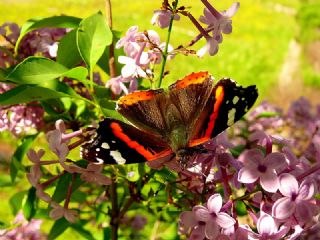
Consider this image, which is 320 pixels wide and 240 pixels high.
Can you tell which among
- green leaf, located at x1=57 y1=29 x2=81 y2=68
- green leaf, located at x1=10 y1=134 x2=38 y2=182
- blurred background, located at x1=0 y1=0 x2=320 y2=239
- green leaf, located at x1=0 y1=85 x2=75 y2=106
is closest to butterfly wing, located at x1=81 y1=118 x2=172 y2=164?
green leaf, located at x1=0 y1=85 x2=75 y2=106

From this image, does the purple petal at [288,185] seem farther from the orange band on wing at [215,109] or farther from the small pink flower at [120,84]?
the small pink flower at [120,84]

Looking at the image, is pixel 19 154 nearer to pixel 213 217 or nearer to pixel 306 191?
pixel 213 217

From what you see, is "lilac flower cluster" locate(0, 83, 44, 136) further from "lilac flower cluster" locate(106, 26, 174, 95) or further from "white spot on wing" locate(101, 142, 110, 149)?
"white spot on wing" locate(101, 142, 110, 149)

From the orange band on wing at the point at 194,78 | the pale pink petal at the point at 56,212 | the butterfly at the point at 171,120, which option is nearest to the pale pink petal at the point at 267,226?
the butterfly at the point at 171,120

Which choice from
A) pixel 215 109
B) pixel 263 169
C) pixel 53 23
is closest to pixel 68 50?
pixel 53 23

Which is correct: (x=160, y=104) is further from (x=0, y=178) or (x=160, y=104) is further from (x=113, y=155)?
(x=0, y=178)

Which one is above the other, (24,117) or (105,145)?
(105,145)
